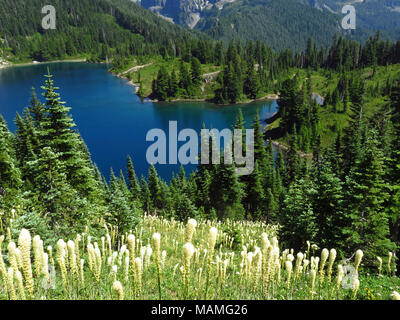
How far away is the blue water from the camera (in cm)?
7138

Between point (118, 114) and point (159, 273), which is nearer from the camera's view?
point (159, 273)

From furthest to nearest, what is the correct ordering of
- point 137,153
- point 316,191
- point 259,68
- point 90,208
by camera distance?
point 259,68 → point 137,153 → point 316,191 → point 90,208

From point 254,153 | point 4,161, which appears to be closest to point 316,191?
point 4,161

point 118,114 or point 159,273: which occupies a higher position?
point 159,273

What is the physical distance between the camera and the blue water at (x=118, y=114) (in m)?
71.4

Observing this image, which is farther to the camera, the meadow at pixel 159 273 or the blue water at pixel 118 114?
the blue water at pixel 118 114

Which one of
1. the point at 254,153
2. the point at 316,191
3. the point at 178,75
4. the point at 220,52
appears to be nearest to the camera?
the point at 316,191

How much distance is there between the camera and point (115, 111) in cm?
10562

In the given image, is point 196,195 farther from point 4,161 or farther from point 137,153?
point 137,153

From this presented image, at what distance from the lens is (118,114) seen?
102438 mm

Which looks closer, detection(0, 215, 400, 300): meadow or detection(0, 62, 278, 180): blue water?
detection(0, 215, 400, 300): meadow

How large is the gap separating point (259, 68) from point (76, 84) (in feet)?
316
